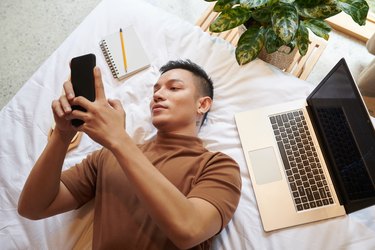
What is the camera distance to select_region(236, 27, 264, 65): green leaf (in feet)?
3.65

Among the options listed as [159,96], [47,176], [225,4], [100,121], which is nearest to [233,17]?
[225,4]

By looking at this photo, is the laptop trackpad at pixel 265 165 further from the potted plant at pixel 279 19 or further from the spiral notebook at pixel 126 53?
the spiral notebook at pixel 126 53

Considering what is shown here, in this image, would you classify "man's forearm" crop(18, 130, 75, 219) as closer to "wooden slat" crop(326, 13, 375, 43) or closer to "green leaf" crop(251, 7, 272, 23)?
"green leaf" crop(251, 7, 272, 23)

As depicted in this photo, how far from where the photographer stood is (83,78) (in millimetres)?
808

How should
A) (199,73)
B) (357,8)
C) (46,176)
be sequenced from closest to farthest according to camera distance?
(46,176) < (357,8) < (199,73)

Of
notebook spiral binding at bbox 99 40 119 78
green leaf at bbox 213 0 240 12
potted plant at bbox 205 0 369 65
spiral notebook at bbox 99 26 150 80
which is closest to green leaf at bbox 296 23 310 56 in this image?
potted plant at bbox 205 0 369 65

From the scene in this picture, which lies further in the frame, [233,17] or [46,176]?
[233,17]

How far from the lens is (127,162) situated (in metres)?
0.75

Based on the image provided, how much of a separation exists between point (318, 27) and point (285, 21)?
18cm

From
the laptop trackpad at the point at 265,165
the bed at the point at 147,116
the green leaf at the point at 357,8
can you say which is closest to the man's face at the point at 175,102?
the bed at the point at 147,116

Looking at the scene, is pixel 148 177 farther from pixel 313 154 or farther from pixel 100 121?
pixel 313 154

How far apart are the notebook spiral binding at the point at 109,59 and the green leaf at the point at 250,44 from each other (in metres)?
0.53

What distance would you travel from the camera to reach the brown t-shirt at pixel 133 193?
87cm

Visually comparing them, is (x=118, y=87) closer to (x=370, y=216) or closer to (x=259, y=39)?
(x=259, y=39)
